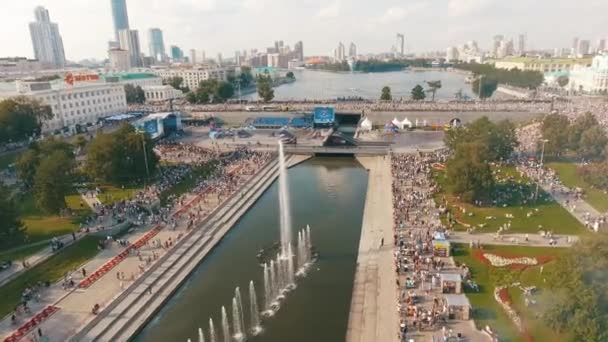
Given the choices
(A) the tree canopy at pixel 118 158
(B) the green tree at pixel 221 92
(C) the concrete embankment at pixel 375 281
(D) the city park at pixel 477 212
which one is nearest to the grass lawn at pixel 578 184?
(D) the city park at pixel 477 212

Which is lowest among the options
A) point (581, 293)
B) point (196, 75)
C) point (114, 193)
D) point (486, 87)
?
point (114, 193)

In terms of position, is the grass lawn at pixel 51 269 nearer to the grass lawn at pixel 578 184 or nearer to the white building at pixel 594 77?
the grass lawn at pixel 578 184

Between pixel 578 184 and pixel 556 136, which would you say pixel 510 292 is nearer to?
pixel 578 184

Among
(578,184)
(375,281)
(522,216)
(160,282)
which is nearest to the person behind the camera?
(375,281)

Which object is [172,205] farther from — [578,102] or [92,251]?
[578,102]

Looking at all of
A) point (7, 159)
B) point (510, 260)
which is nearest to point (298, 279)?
point (510, 260)

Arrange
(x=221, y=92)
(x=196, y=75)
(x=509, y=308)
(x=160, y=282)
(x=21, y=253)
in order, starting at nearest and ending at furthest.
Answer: (x=509, y=308) → (x=160, y=282) → (x=21, y=253) → (x=221, y=92) → (x=196, y=75)

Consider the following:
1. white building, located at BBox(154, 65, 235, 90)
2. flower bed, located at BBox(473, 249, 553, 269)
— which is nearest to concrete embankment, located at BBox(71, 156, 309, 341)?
flower bed, located at BBox(473, 249, 553, 269)

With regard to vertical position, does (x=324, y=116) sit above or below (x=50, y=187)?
above

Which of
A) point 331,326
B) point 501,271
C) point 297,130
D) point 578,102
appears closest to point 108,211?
point 331,326
